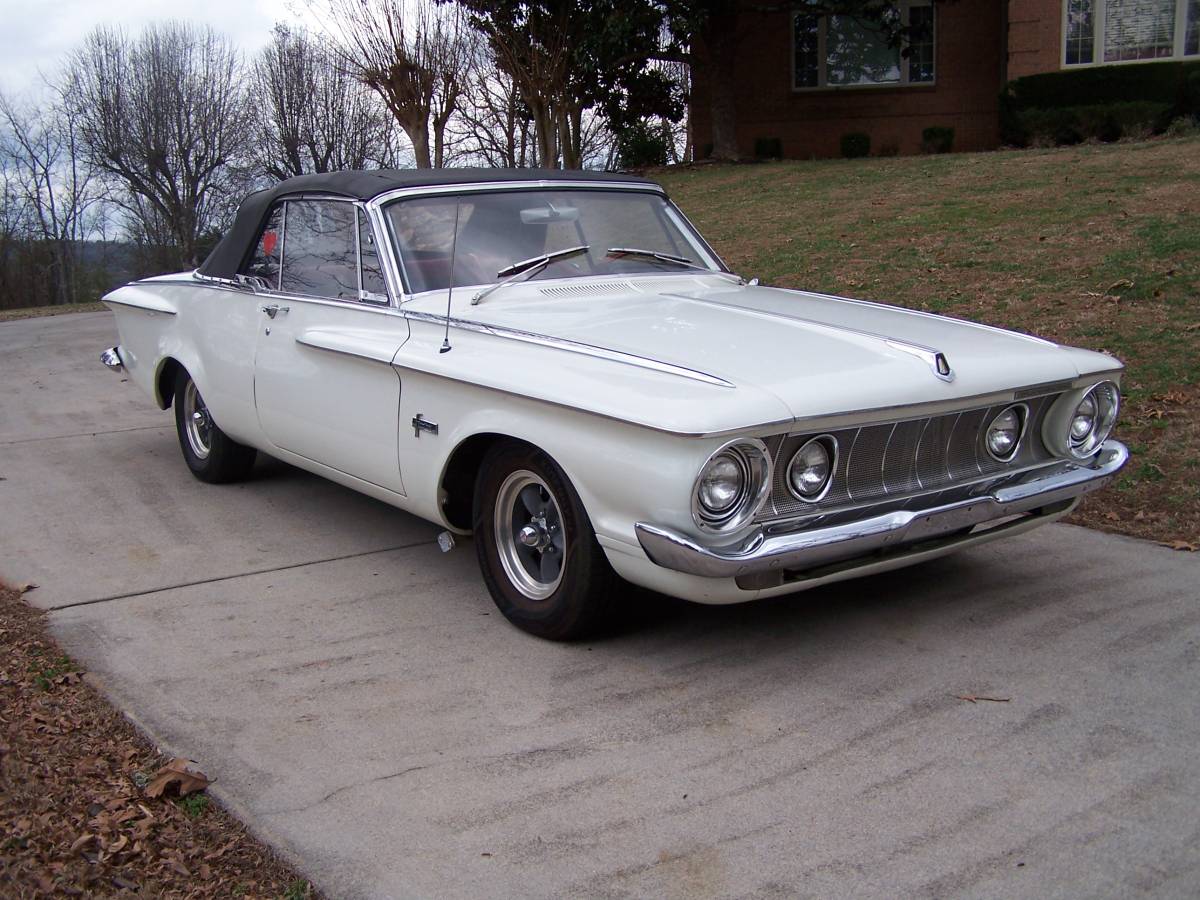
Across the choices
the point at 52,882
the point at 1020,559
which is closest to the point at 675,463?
the point at 52,882

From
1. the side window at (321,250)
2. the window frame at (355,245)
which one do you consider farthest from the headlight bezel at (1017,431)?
the side window at (321,250)

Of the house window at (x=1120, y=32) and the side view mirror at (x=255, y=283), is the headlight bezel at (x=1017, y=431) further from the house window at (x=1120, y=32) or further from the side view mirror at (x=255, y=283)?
the house window at (x=1120, y=32)

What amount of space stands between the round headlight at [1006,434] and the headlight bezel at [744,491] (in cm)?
107

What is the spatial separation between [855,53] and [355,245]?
19.2 metres

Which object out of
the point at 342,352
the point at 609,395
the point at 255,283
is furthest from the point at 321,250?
the point at 609,395

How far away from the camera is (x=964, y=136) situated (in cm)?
2148

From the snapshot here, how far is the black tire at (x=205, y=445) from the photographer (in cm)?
614

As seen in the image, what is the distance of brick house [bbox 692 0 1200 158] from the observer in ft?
64.6

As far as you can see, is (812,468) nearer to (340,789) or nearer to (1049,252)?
(340,789)

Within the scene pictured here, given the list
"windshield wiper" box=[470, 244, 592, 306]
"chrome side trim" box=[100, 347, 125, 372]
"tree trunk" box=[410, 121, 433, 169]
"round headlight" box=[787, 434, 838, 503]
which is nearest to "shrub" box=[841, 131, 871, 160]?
"tree trunk" box=[410, 121, 433, 169]

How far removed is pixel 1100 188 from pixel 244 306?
30.6 feet

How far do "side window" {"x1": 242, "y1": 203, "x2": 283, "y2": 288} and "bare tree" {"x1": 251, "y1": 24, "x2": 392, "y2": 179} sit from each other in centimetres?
2915

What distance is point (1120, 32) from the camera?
1984cm

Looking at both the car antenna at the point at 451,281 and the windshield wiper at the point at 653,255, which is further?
the windshield wiper at the point at 653,255
